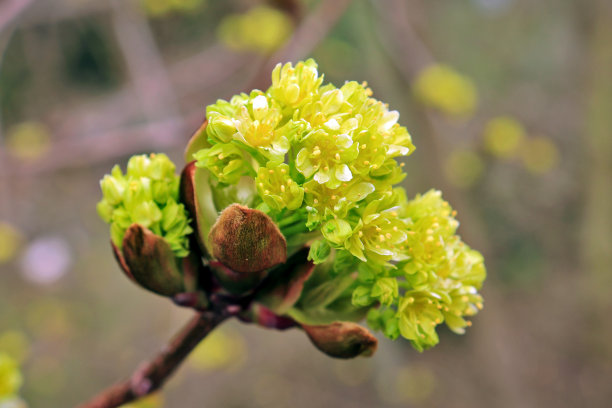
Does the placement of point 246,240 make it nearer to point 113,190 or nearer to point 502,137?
point 113,190

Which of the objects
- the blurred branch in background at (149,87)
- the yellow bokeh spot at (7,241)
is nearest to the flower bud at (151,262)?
the blurred branch in background at (149,87)

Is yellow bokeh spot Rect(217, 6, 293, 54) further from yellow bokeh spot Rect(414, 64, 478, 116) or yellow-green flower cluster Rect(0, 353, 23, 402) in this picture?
yellow-green flower cluster Rect(0, 353, 23, 402)

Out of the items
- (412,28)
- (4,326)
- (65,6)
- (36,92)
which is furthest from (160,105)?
(36,92)

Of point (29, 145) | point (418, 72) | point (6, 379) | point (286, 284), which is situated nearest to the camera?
point (286, 284)

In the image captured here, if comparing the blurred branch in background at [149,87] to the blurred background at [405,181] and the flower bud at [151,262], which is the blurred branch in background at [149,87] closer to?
the blurred background at [405,181]

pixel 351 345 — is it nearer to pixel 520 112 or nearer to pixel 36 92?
pixel 520 112

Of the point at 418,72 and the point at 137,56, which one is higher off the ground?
the point at 418,72

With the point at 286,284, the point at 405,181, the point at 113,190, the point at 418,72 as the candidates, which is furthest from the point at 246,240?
the point at 405,181
